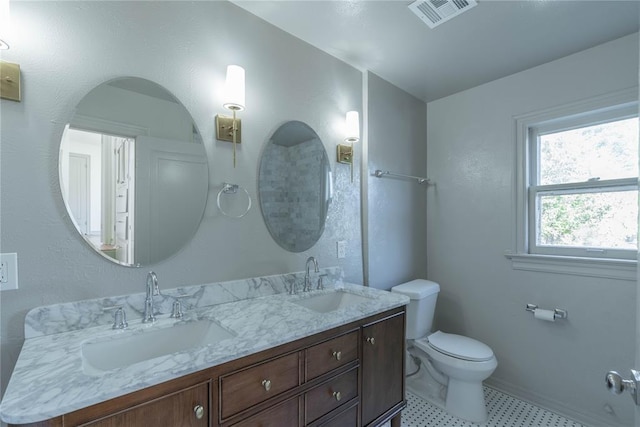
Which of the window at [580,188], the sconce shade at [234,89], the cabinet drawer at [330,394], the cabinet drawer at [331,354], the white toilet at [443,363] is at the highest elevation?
the sconce shade at [234,89]

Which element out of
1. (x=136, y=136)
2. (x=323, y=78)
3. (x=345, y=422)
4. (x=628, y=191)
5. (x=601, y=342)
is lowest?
(x=345, y=422)

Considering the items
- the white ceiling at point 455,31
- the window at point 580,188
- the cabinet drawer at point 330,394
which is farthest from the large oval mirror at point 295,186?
the window at point 580,188

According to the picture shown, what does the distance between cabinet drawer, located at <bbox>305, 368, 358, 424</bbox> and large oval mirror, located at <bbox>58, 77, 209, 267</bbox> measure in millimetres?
872

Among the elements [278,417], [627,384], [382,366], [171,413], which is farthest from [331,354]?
[627,384]

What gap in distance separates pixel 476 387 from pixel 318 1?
8.28ft

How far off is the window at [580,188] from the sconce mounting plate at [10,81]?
9.26ft

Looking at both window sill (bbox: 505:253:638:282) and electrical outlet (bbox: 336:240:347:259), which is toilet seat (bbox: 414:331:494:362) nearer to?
window sill (bbox: 505:253:638:282)

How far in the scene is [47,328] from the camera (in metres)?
1.07

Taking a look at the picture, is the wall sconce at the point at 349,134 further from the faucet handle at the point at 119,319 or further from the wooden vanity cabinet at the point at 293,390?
the faucet handle at the point at 119,319

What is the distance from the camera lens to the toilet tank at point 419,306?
2223 millimetres

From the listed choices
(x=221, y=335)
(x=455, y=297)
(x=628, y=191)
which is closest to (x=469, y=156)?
(x=628, y=191)

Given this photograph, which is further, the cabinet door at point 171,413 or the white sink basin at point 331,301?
the white sink basin at point 331,301

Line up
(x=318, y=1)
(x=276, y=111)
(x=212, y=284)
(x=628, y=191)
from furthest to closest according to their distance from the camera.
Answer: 1. (x=628, y=191)
2. (x=276, y=111)
3. (x=318, y=1)
4. (x=212, y=284)

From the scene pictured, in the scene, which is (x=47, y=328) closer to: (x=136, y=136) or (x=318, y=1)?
(x=136, y=136)
